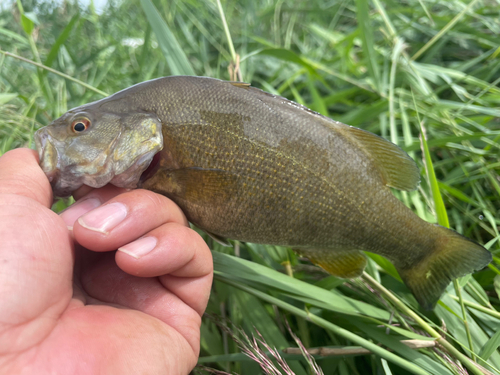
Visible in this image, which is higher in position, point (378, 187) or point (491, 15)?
point (491, 15)

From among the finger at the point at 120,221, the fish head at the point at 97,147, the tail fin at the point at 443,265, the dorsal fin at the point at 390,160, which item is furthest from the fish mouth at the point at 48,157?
the tail fin at the point at 443,265

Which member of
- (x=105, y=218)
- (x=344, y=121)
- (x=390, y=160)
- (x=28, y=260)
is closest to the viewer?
(x=28, y=260)

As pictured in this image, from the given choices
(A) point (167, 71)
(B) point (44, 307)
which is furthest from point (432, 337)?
(A) point (167, 71)

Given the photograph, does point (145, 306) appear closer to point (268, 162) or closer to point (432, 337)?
point (268, 162)

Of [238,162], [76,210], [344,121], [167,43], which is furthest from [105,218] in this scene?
[344,121]

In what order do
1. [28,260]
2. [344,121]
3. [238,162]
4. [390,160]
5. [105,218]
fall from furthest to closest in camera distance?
[344,121] < [390,160] < [238,162] < [105,218] < [28,260]

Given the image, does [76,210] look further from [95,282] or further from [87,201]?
[95,282]

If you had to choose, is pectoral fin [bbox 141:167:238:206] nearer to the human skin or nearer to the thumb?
the human skin
